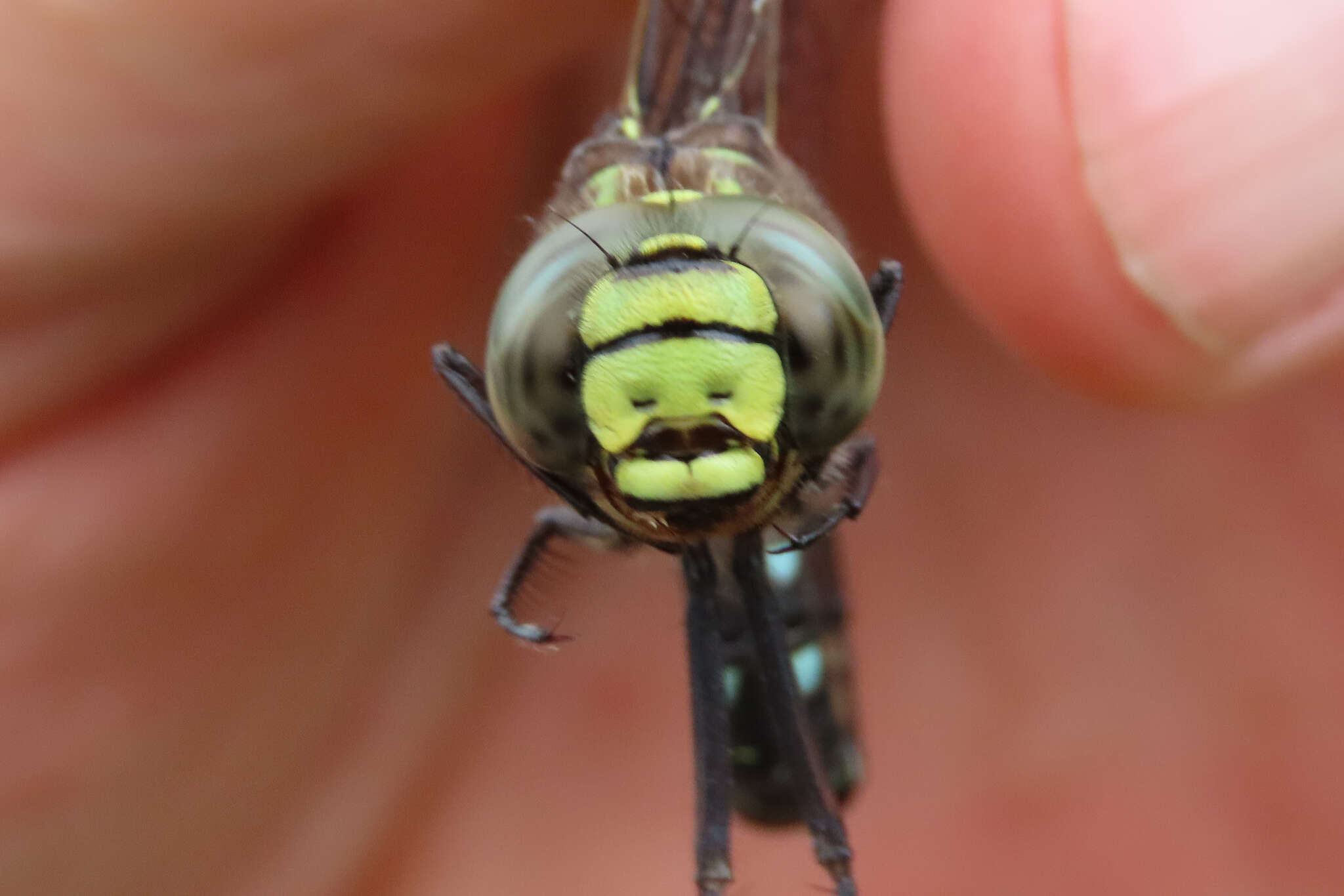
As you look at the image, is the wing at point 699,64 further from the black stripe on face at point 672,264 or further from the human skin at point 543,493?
the black stripe on face at point 672,264

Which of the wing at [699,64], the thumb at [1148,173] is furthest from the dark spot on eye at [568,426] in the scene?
the thumb at [1148,173]

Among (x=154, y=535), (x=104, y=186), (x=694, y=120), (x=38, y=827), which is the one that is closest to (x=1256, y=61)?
(x=694, y=120)

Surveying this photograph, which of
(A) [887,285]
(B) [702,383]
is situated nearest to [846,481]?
(A) [887,285]

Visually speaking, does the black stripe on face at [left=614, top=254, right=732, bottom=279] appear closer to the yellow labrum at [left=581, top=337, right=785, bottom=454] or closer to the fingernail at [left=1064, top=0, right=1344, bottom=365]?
the yellow labrum at [left=581, top=337, right=785, bottom=454]

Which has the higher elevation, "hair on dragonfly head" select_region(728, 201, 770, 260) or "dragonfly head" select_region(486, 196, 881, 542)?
"hair on dragonfly head" select_region(728, 201, 770, 260)

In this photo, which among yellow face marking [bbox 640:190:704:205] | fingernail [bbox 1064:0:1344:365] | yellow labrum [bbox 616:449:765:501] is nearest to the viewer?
yellow labrum [bbox 616:449:765:501]

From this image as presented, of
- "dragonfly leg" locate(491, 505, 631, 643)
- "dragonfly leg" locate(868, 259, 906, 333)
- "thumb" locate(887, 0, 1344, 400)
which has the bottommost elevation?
"dragonfly leg" locate(491, 505, 631, 643)

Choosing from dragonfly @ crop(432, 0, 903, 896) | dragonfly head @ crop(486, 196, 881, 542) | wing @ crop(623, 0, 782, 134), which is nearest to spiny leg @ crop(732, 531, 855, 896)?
dragonfly @ crop(432, 0, 903, 896)
